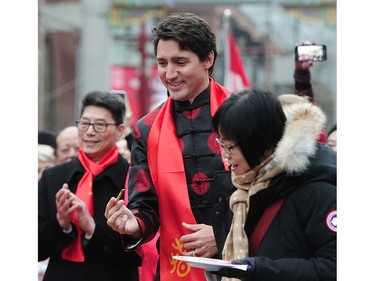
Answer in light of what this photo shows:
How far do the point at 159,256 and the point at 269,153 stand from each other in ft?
4.68

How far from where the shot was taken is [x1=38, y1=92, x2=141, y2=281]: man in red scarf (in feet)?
18.8

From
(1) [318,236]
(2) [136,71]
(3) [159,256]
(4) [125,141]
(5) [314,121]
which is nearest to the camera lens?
(1) [318,236]

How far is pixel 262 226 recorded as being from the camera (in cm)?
356

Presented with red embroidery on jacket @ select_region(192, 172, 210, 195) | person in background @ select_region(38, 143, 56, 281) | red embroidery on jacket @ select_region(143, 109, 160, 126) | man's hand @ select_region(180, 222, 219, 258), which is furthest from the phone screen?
person in background @ select_region(38, 143, 56, 281)

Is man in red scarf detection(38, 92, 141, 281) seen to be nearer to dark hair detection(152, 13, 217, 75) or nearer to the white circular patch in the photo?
dark hair detection(152, 13, 217, 75)

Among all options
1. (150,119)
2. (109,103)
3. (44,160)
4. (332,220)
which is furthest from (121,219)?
(44,160)

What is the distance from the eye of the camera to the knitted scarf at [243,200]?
3549mm

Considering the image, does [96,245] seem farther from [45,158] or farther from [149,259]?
[45,158]

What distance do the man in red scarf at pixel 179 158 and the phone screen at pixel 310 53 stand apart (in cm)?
132

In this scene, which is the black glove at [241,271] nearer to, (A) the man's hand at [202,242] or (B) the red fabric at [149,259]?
(A) the man's hand at [202,242]

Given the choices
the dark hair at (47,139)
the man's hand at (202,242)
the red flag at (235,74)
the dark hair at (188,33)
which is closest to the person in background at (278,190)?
the man's hand at (202,242)
